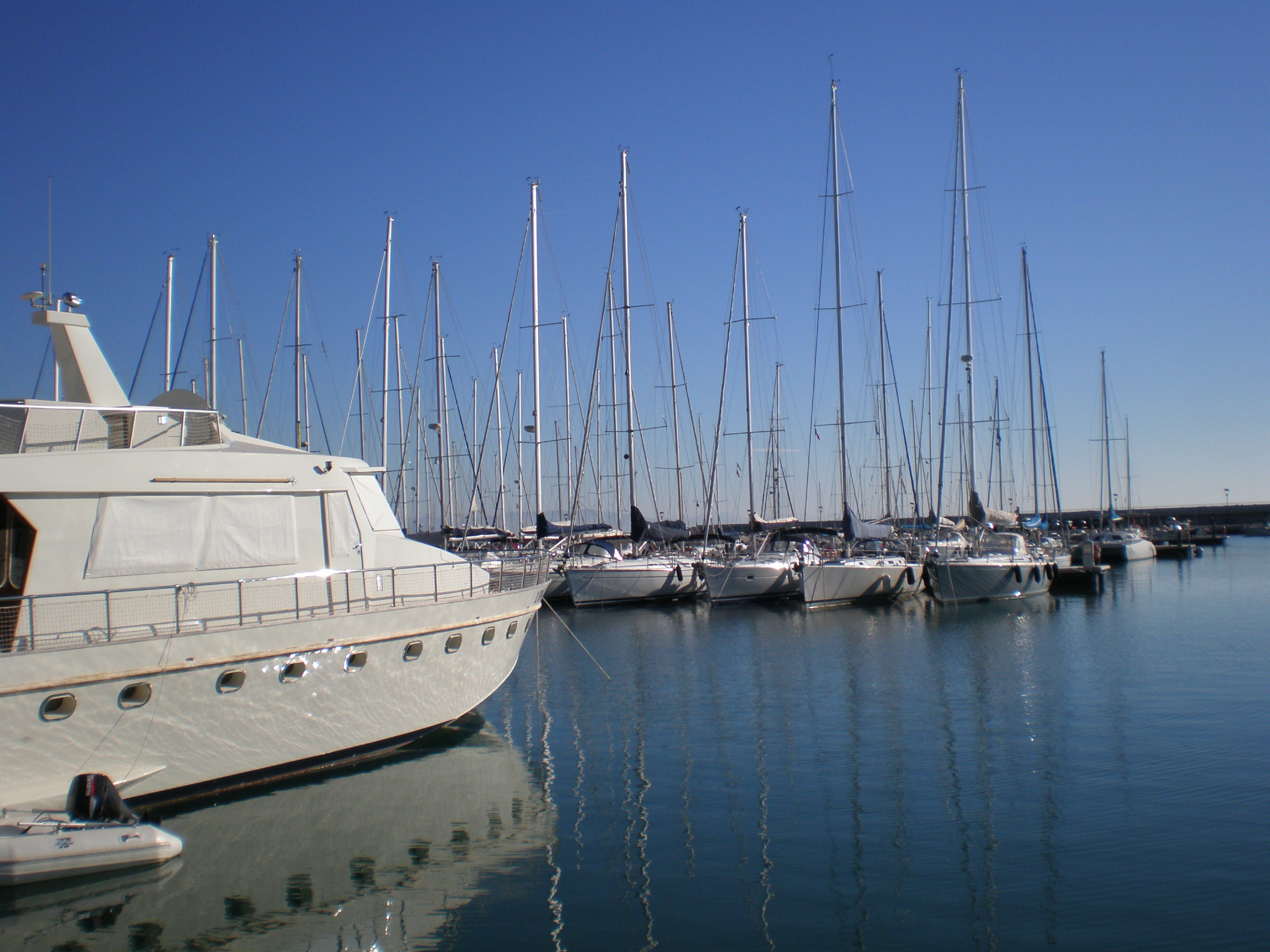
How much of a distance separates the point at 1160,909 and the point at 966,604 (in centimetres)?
3037

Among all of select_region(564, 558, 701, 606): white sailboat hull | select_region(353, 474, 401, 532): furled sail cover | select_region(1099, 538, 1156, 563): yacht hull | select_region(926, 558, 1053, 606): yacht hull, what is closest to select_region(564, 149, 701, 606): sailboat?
select_region(564, 558, 701, 606): white sailboat hull

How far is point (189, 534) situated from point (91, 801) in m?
3.76

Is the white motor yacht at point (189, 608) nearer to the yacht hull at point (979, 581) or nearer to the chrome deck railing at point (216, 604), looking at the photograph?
the chrome deck railing at point (216, 604)

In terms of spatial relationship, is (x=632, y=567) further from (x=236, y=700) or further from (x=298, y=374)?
(x=236, y=700)

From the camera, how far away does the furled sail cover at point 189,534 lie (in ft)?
39.1

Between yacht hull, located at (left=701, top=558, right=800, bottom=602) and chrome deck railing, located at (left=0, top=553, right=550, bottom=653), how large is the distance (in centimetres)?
2422

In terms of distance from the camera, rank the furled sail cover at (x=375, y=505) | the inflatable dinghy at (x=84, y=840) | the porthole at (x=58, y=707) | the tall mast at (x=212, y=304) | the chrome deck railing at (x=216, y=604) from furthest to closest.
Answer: the tall mast at (x=212, y=304) < the furled sail cover at (x=375, y=505) < the chrome deck railing at (x=216, y=604) < the porthole at (x=58, y=707) < the inflatable dinghy at (x=84, y=840)

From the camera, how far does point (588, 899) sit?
30.7 feet

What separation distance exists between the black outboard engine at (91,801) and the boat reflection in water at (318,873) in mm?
653

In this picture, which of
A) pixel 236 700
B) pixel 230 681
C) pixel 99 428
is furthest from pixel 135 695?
pixel 99 428

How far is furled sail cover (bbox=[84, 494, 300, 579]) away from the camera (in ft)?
39.1

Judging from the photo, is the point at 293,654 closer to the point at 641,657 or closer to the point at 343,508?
the point at 343,508

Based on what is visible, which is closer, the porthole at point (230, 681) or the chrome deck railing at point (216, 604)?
the chrome deck railing at point (216, 604)

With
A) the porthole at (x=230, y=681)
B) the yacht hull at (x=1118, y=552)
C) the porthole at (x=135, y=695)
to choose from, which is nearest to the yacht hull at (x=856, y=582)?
the porthole at (x=230, y=681)
